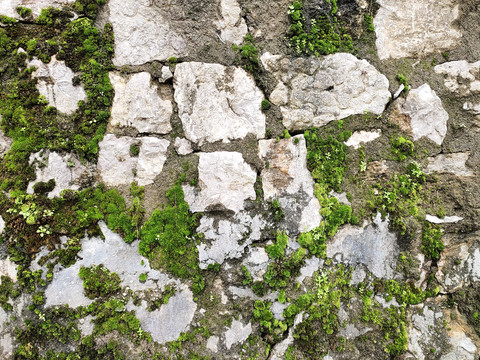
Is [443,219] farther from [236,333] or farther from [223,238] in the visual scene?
[236,333]

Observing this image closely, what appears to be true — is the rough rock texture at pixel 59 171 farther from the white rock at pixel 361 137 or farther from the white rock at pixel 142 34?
the white rock at pixel 361 137

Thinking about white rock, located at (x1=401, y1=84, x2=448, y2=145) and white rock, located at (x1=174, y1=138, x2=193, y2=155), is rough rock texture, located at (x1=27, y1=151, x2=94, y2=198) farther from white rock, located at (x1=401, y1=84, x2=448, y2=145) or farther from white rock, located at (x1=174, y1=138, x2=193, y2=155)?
white rock, located at (x1=401, y1=84, x2=448, y2=145)

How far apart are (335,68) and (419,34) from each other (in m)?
1.01

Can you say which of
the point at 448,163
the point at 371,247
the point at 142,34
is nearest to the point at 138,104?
the point at 142,34

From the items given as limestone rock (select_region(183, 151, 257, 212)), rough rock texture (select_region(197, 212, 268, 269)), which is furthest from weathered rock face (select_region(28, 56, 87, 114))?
rough rock texture (select_region(197, 212, 268, 269))

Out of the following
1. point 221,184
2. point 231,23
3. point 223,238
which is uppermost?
point 231,23

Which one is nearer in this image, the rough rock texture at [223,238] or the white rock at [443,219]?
the rough rock texture at [223,238]

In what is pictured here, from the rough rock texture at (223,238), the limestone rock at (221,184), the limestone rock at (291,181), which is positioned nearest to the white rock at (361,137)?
the limestone rock at (291,181)

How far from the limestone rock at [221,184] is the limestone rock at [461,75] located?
7.43ft

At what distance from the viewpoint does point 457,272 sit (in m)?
2.96

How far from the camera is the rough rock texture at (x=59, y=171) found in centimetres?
262

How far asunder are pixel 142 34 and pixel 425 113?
2873 millimetres

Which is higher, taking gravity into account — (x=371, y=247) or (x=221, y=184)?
(x=221, y=184)

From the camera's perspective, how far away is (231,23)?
2.86 m
